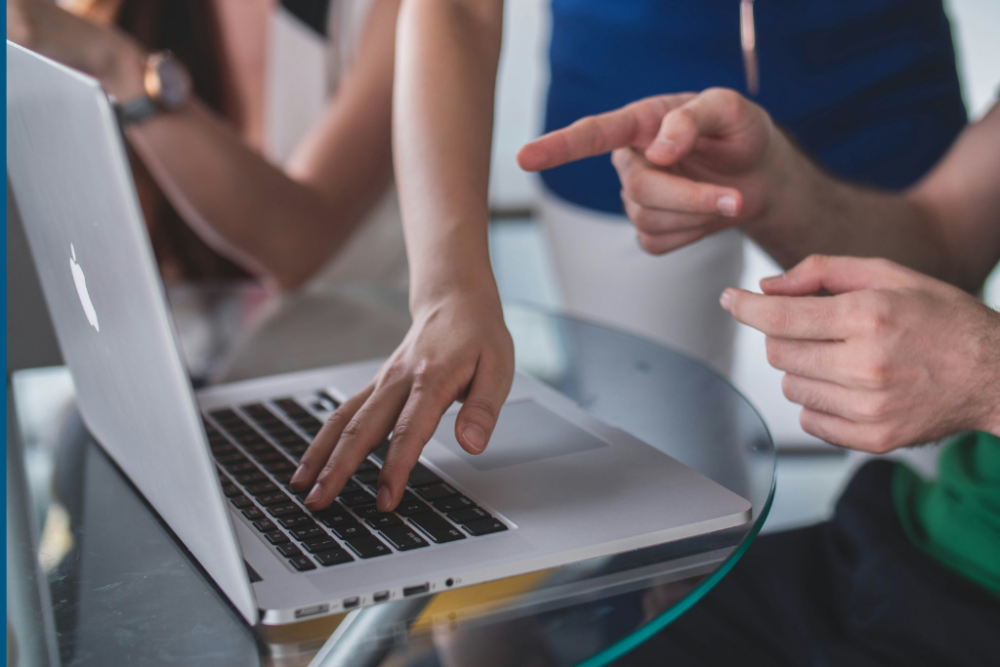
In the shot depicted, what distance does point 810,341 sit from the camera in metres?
0.70

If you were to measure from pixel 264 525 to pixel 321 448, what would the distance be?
0.08 m

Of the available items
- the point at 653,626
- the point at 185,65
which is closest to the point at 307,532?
the point at 653,626

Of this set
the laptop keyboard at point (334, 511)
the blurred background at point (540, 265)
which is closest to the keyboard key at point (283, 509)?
the laptop keyboard at point (334, 511)

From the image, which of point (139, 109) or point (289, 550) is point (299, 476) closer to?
point (289, 550)

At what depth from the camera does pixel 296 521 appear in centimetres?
56

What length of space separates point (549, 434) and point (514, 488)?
11 cm

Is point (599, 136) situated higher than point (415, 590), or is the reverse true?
point (599, 136)

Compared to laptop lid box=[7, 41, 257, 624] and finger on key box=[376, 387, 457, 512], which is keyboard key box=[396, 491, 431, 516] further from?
laptop lid box=[7, 41, 257, 624]

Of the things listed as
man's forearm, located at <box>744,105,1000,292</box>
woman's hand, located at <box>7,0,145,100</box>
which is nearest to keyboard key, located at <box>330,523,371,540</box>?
man's forearm, located at <box>744,105,1000,292</box>

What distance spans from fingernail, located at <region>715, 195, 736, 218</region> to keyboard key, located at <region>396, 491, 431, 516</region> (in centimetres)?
37

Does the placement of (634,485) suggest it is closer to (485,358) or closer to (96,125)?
(485,358)

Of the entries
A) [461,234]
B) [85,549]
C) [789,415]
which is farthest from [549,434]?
[789,415]

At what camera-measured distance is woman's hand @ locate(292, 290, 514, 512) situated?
23.1 inches

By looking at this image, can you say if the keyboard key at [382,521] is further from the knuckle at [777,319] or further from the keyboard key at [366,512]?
the knuckle at [777,319]
